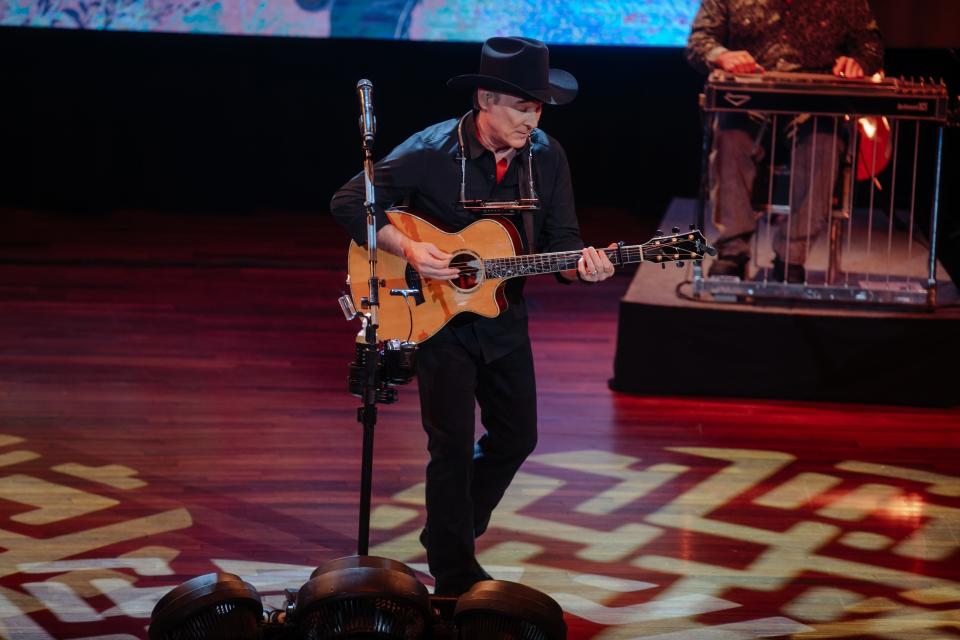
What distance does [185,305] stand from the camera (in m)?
Answer: 7.25

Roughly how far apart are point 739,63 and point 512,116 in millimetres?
2554

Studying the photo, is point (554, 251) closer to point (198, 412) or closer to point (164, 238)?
point (198, 412)

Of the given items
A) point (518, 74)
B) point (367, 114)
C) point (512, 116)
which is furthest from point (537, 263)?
point (367, 114)

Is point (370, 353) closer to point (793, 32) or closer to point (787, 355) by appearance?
point (787, 355)

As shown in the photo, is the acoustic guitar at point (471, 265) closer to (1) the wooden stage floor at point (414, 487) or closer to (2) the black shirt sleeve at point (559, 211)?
(2) the black shirt sleeve at point (559, 211)

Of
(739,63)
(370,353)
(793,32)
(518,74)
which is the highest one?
(793,32)

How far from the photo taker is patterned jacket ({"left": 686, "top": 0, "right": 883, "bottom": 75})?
5.92 meters

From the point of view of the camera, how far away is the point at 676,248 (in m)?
3.50

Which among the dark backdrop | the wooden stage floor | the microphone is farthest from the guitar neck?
the dark backdrop

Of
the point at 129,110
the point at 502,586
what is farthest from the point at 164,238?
the point at 502,586

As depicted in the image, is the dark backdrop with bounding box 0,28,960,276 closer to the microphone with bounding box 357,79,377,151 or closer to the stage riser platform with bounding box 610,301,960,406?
the stage riser platform with bounding box 610,301,960,406

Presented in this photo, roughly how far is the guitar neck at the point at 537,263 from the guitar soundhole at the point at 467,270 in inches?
1.0

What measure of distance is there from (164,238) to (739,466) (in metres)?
5.39

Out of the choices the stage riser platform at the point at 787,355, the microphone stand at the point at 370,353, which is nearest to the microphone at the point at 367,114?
the microphone stand at the point at 370,353
